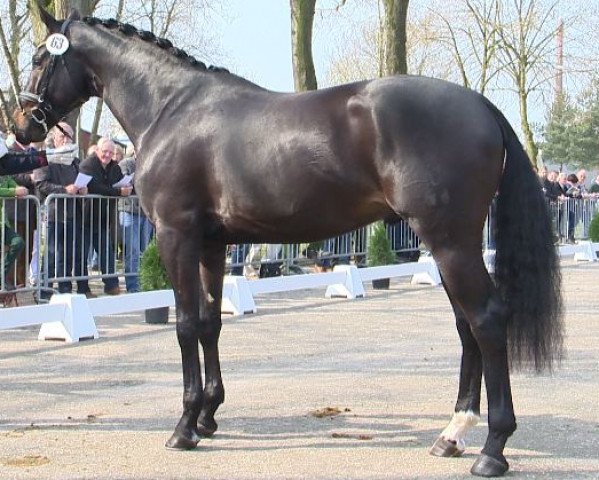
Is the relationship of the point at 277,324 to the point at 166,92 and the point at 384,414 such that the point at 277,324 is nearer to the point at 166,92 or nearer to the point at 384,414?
the point at 384,414

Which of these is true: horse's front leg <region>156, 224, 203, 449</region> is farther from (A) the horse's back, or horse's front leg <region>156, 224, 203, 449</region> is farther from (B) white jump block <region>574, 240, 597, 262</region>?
(B) white jump block <region>574, 240, 597, 262</region>

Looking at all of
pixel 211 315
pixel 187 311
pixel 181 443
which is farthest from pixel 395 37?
pixel 181 443

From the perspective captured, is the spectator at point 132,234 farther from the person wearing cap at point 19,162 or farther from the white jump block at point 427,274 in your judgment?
the white jump block at point 427,274

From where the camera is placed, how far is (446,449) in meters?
5.66

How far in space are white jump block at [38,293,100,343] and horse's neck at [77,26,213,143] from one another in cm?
407

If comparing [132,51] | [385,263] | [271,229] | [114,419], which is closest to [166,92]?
[132,51]

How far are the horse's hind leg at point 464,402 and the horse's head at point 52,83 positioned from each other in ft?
8.63

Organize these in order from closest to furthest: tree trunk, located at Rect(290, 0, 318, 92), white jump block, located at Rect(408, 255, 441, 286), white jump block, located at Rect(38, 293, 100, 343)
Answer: white jump block, located at Rect(38, 293, 100, 343) → white jump block, located at Rect(408, 255, 441, 286) → tree trunk, located at Rect(290, 0, 318, 92)

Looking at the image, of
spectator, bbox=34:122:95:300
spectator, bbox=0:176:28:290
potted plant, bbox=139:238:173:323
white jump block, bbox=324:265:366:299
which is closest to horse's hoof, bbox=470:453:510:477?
potted plant, bbox=139:238:173:323

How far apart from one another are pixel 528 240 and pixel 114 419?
2743 millimetres

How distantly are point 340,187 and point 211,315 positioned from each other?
1321 mm

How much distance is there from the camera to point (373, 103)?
18.1 feet

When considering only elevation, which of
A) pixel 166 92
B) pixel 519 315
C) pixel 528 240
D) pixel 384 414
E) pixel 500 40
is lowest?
pixel 384 414

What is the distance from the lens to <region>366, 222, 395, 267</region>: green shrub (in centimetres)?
1628
